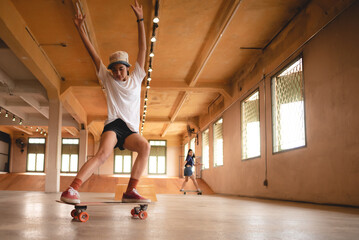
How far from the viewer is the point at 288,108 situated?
8.25 metres

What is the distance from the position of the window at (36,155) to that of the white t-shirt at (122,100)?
25425 mm

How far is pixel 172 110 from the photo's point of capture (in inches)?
725

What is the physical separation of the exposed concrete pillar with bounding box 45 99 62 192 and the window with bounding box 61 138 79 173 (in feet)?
45.4

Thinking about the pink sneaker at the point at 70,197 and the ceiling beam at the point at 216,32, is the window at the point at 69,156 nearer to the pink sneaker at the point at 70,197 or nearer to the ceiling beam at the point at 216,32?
the ceiling beam at the point at 216,32

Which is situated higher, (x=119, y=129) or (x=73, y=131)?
(x=73, y=131)

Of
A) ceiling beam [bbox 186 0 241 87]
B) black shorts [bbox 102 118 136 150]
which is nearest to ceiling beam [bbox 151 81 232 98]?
ceiling beam [bbox 186 0 241 87]

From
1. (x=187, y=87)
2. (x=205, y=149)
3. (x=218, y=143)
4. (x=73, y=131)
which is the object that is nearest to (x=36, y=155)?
(x=73, y=131)

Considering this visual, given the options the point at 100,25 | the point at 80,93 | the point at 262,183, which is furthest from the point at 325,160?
the point at 80,93

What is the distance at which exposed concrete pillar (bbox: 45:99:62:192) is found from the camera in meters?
12.9

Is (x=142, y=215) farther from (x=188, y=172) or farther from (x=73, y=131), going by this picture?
(x=73, y=131)

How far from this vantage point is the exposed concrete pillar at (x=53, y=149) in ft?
42.2

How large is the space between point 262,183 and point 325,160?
139 inches

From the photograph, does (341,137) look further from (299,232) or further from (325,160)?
(299,232)

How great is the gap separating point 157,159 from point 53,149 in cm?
1544
